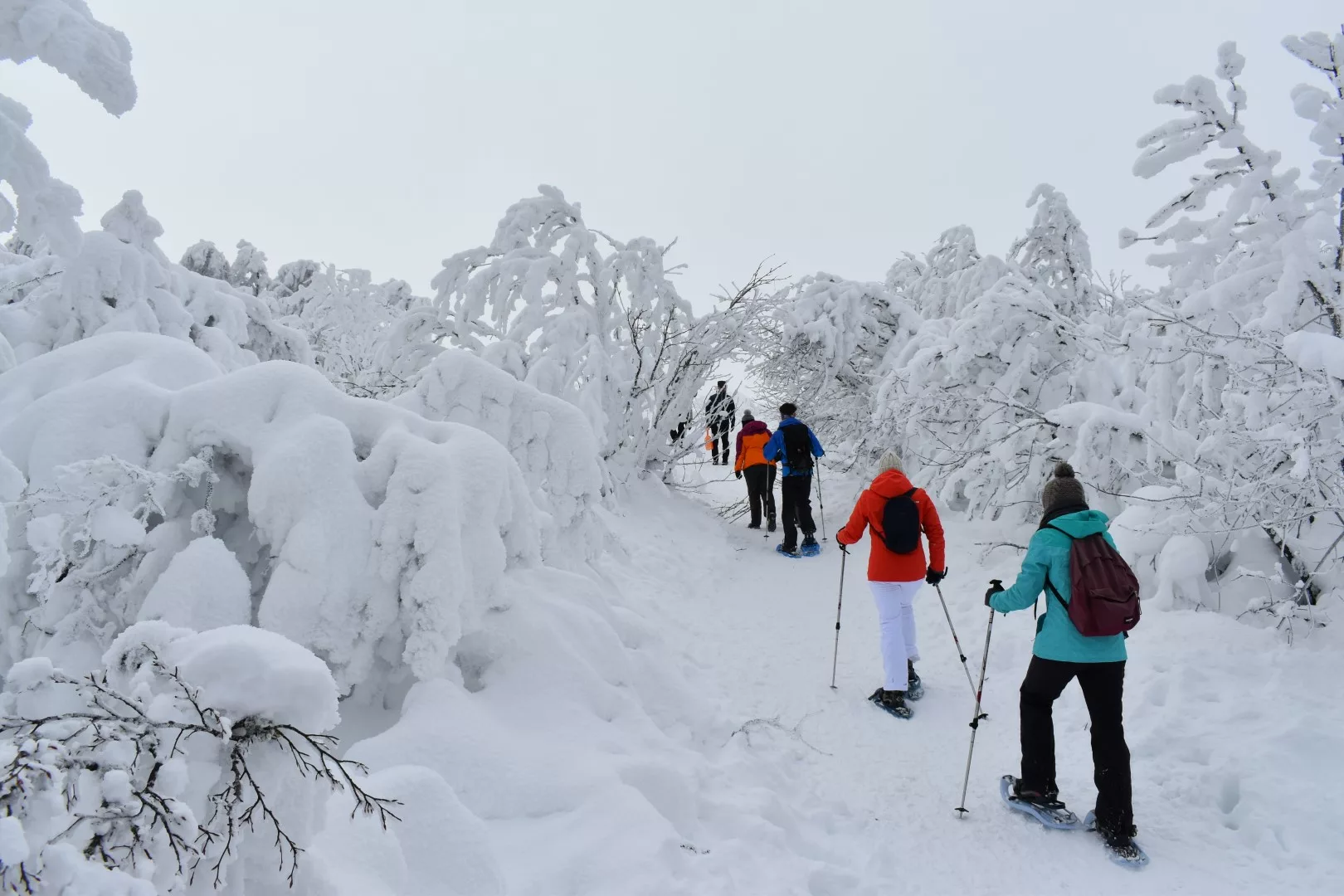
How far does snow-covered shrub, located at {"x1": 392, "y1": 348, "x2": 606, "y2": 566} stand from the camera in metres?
4.94

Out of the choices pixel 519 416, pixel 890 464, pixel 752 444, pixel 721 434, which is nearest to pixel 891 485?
pixel 890 464

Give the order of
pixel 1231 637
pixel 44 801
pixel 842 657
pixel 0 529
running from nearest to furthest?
pixel 44 801
pixel 0 529
pixel 1231 637
pixel 842 657

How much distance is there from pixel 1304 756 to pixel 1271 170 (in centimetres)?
408

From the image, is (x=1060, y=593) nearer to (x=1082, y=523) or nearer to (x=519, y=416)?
(x=1082, y=523)

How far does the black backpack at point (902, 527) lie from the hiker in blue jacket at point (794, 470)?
4.21 metres

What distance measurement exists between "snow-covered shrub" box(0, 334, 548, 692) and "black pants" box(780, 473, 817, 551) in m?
6.34

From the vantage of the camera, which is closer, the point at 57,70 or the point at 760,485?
the point at 57,70

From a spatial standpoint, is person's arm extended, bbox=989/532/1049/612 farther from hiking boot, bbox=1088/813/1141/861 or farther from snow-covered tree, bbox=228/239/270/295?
snow-covered tree, bbox=228/239/270/295

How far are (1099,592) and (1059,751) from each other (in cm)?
171

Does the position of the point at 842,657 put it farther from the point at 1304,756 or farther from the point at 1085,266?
the point at 1085,266

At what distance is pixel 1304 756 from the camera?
4.04 metres

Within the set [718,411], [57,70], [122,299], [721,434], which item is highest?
[57,70]

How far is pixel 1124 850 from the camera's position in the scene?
3588mm

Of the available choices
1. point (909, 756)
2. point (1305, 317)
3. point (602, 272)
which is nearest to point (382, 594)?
point (909, 756)
